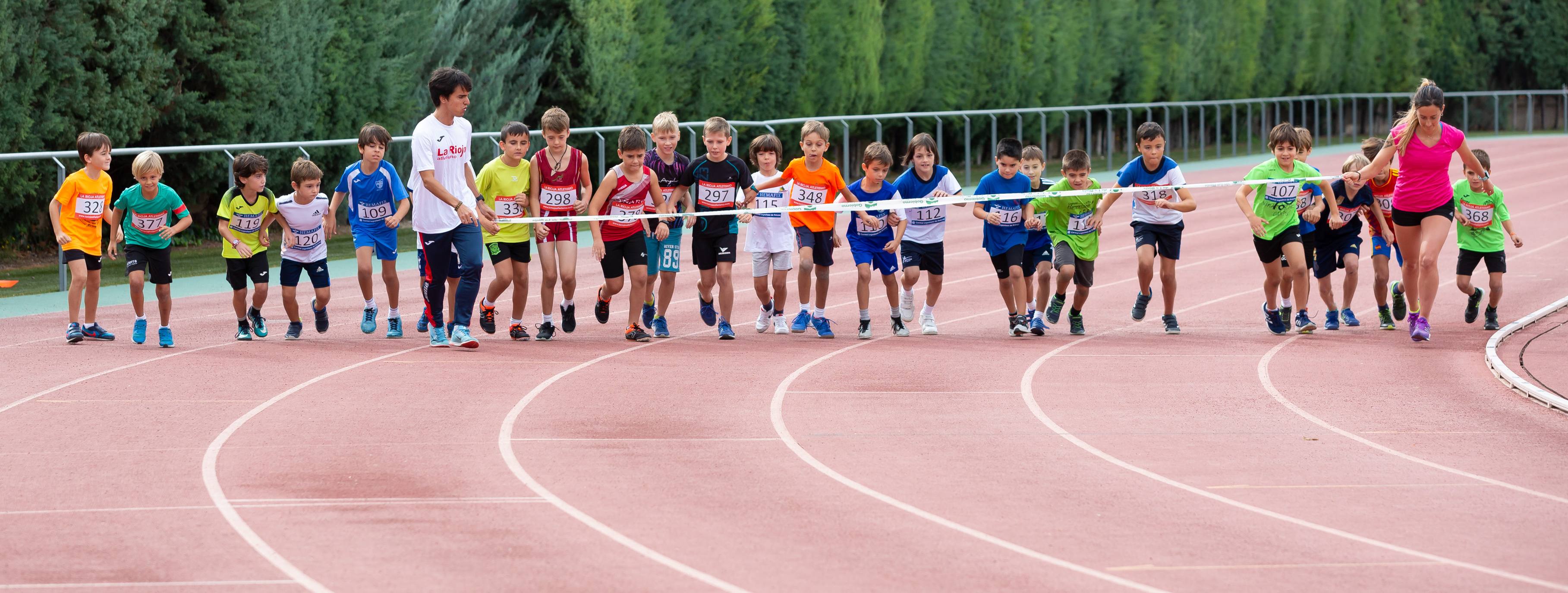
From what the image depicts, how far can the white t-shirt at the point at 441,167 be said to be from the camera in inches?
406

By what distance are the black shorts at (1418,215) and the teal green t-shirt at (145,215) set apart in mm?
8333

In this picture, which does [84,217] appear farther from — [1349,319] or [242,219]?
[1349,319]

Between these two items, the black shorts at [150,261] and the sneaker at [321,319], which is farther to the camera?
the sneaker at [321,319]

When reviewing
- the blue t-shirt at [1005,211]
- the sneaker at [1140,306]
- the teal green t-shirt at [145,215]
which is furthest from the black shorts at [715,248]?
the teal green t-shirt at [145,215]

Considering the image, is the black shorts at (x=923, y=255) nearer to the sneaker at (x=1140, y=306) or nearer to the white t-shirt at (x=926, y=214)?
the white t-shirt at (x=926, y=214)

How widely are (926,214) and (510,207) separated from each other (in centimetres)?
293

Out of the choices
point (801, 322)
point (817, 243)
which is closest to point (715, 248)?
point (817, 243)

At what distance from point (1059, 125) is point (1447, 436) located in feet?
84.2

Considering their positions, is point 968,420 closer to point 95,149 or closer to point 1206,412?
point 1206,412

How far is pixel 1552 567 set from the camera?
578 centimetres

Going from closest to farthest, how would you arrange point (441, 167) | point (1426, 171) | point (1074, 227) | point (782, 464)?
point (782, 464) < point (441, 167) < point (1426, 171) < point (1074, 227)

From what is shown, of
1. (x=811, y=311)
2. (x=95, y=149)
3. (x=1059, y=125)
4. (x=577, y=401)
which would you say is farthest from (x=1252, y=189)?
(x=1059, y=125)

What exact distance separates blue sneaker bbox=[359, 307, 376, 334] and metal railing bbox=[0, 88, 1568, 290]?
3.31 meters

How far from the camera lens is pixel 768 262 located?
1191 cm
